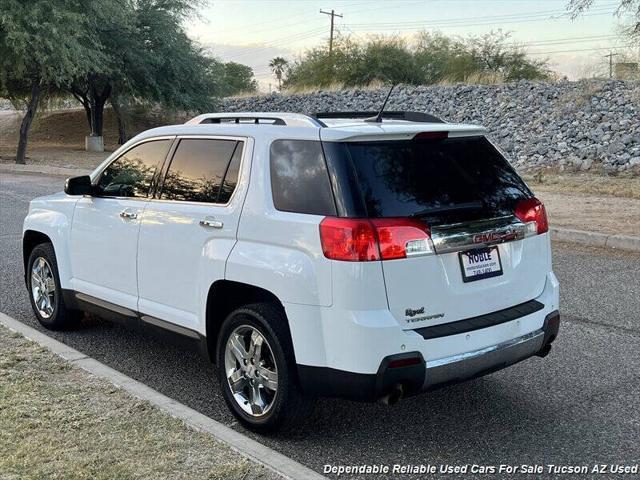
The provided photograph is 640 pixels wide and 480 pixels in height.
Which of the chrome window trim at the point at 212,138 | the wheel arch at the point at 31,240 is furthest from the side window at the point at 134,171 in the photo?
the wheel arch at the point at 31,240

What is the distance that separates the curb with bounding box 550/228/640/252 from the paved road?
3.70m

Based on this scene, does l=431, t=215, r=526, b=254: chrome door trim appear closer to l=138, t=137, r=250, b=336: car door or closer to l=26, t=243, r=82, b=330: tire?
l=138, t=137, r=250, b=336: car door

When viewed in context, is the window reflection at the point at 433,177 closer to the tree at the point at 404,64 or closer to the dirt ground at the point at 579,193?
the dirt ground at the point at 579,193

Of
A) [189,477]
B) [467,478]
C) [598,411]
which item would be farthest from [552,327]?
[189,477]

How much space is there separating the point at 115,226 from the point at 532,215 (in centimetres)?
296

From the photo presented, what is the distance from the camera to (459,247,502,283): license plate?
12.9 feet

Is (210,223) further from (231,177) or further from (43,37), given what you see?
(43,37)

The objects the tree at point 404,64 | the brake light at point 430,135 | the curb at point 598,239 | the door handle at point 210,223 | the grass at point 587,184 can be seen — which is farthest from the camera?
the tree at point 404,64

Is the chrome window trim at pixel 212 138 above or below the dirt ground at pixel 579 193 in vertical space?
above

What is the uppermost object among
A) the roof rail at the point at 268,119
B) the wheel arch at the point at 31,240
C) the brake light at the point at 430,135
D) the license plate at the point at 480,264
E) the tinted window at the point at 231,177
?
the roof rail at the point at 268,119

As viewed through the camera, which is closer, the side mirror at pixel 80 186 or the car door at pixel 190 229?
the car door at pixel 190 229

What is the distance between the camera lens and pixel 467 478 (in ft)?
12.1

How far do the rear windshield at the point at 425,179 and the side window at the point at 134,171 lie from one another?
1778 millimetres

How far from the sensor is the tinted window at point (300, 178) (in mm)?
3857
